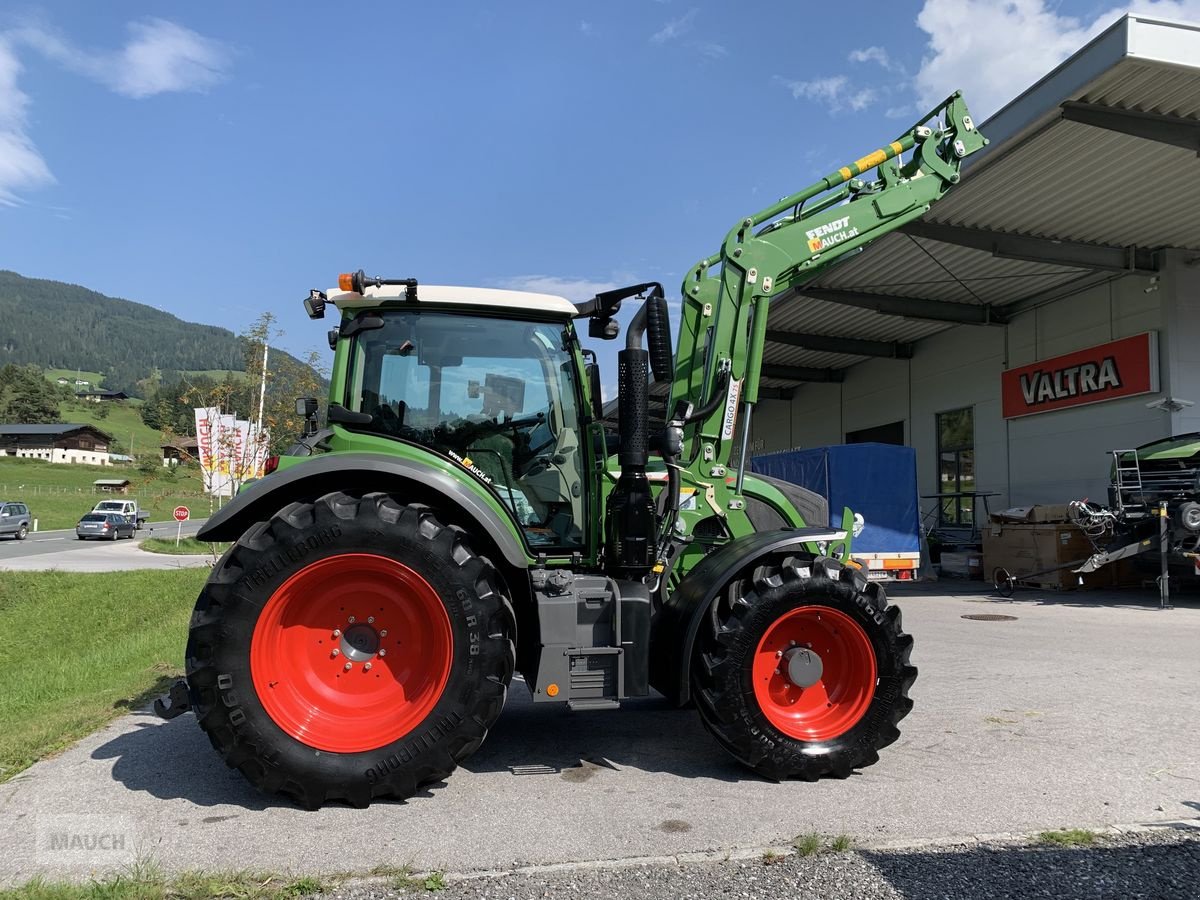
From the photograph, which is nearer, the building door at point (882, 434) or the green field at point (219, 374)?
the building door at point (882, 434)

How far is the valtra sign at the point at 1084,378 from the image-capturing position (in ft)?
50.6

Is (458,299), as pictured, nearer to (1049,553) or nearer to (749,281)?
(749,281)

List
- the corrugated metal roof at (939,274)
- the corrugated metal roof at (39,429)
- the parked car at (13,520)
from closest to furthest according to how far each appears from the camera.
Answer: the corrugated metal roof at (939,274) → the parked car at (13,520) → the corrugated metal roof at (39,429)

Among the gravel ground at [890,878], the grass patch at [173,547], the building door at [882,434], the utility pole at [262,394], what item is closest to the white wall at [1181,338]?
the building door at [882,434]

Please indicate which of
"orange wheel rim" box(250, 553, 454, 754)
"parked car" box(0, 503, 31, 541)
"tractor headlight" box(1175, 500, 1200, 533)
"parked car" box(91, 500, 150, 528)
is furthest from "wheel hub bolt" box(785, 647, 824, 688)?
"parked car" box(91, 500, 150, 528)

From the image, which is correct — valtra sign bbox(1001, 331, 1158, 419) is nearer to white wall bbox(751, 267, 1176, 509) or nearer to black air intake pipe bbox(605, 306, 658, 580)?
white wall bbox(751, 267, 1176, 509)

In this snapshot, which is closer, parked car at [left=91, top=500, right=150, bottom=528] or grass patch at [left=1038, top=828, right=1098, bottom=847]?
grass patch at [left=1038, top=828, right=1098, bottom=847]

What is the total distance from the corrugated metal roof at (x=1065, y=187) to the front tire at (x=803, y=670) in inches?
350

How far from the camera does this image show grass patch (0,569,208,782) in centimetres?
551

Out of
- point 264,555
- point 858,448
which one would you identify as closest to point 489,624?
point 264,555

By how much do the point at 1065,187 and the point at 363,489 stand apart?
1313cm

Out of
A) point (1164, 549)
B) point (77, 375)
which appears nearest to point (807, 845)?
point (1164, 549)

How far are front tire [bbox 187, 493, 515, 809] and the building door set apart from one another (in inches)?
812

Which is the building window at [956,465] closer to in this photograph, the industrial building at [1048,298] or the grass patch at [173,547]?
the industrial building at [1048,298]
